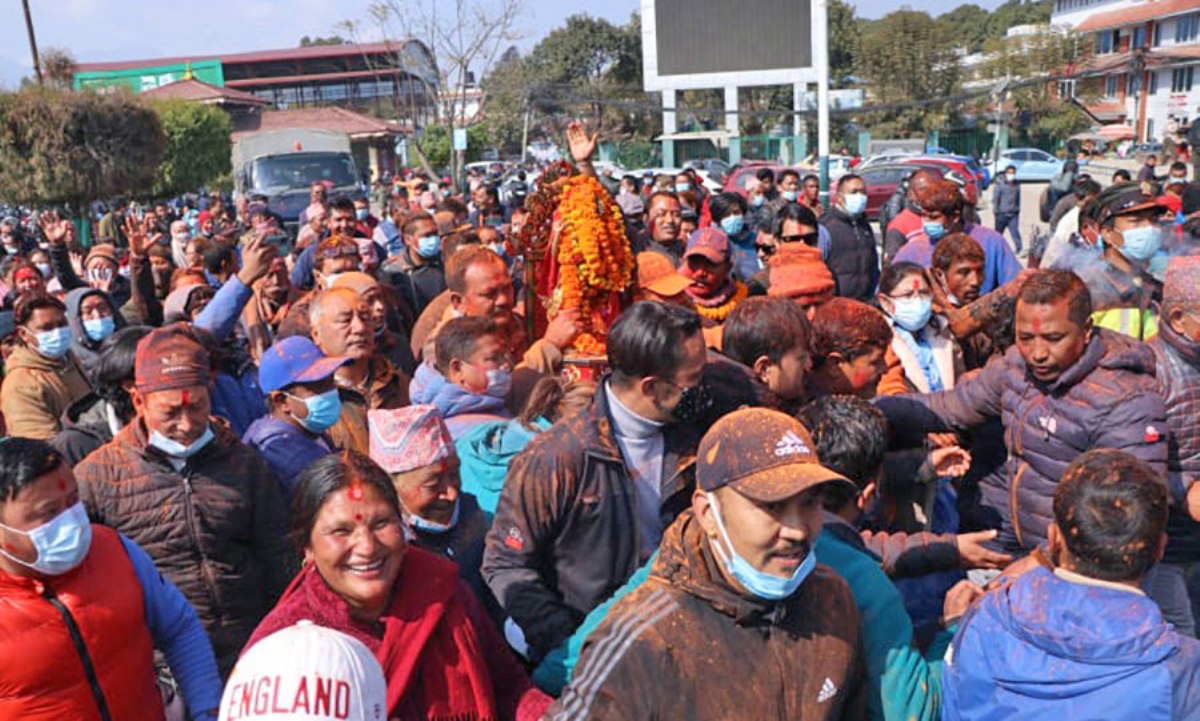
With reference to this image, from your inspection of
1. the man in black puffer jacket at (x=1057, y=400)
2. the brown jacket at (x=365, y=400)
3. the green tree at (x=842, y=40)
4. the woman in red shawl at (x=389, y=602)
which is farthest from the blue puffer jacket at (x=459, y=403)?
the green tree at (x=842, y=40)

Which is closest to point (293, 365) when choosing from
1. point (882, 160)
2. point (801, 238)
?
point (801, 238)

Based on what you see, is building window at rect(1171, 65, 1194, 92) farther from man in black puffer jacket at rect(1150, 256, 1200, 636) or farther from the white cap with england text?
the white cap with england text

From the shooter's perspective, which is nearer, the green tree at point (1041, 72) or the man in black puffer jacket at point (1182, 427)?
the man in black puffer jacket at point (1182, 427)

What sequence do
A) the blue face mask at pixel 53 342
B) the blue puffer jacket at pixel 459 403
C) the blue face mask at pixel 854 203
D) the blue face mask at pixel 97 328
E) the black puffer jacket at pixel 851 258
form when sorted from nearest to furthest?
the blue puffer jacket at pixel 459 403, the blue face mask at pixel 53 342, the blue face mask at pixel 97 328, the black puffer jacket at pixel 851 258, the blue face mask at pixel 854 203

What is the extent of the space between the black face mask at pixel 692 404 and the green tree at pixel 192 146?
29.6m

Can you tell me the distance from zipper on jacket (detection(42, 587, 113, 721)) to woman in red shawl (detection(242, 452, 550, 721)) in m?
0.49

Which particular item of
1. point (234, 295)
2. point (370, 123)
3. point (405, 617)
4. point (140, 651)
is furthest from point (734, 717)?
point (370, 123)

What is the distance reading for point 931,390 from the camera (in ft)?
15.1

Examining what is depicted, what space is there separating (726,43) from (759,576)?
39441 mm

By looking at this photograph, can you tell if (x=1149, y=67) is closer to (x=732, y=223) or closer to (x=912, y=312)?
(x=732, y=223)

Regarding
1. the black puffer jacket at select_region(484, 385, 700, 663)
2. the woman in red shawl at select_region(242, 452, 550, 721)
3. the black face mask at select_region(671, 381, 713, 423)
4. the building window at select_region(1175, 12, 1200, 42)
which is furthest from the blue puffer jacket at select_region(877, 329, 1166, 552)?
the building window at select_region(1175, 12, 1200, 42)

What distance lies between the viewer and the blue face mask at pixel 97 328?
5.71m

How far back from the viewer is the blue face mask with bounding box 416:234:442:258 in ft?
24.7

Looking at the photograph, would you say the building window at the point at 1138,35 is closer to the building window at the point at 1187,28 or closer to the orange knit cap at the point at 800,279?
the building window at the point at 1187,28
